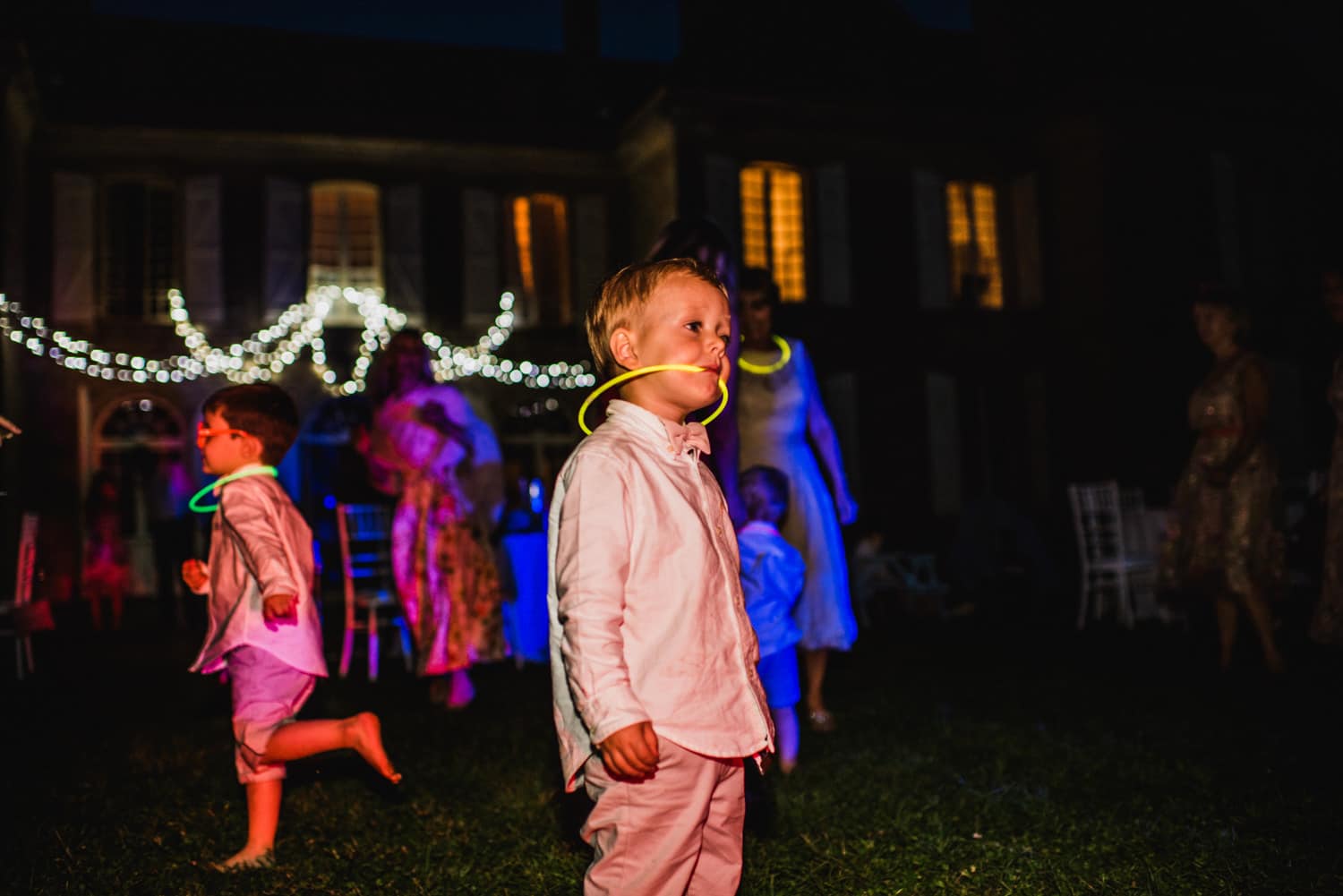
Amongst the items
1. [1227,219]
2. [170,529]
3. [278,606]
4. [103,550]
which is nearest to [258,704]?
[278,606]

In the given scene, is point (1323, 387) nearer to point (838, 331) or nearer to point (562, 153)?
point (838, 331)

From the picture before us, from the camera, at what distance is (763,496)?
418 centimetres

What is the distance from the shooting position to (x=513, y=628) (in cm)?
765

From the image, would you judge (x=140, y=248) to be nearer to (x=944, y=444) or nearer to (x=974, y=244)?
(x=944, y=444)

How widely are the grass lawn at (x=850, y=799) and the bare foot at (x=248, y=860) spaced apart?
62 millimetres

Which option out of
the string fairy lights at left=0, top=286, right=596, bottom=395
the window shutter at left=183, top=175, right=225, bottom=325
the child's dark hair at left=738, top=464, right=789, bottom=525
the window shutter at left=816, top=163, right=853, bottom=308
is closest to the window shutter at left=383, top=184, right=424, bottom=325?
the string fairy lights at left=0, top=286, right=596, bottom=395

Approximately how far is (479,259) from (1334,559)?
43.2ft

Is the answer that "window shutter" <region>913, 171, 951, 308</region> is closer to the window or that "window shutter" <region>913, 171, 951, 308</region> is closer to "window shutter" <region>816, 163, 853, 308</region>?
"window shutter" <region>816, 163, 853, 308</region>

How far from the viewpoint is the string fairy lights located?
1475cm

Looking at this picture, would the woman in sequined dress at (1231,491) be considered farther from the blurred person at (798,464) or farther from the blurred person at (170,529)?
the blurred person at (170,529)

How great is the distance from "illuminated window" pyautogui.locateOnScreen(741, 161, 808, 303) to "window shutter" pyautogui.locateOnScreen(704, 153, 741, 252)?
19.3 inches

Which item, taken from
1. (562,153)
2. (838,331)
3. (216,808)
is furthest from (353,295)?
(216,808)

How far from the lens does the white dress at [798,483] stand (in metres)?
4.60

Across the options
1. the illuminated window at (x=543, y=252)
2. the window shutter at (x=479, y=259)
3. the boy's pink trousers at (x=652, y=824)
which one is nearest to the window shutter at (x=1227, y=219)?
the illuminated window at (x=543, y=252)
